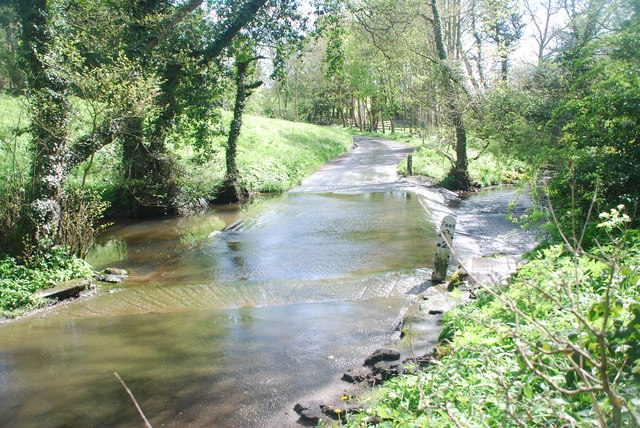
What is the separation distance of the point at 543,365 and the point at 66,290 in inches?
368

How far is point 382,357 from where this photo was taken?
5.60 meters

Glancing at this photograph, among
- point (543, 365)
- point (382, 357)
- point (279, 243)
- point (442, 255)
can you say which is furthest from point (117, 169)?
point (543, 365)

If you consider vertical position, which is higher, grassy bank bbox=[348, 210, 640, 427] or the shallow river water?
grassy bank bbox=[348, 210, 640, 427]

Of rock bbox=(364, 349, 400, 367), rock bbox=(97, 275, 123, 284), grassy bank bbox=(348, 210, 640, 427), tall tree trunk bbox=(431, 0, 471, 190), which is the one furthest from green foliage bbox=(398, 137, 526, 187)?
grassy bank bbox=(348, 210, 640, 427)

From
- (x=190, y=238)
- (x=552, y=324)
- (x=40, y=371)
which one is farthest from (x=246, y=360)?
(x=190, y=238)

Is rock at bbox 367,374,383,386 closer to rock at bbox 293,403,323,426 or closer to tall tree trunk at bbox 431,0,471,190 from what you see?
rock at bbox 293,403,323,426

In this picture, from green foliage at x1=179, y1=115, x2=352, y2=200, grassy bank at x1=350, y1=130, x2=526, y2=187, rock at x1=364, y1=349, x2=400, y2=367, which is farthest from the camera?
grassy bank at x1=350, y1=130, x2=526, y2=187

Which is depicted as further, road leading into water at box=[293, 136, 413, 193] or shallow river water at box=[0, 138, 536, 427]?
road leading into water at box=[293, 136, 413, 193]

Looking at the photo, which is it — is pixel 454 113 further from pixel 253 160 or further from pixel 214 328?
pixel 214 328

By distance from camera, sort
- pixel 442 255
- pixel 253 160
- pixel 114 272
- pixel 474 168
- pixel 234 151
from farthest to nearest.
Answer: pixel 253 160
pixel 474 168
pixel 234 151
pixel 114 272
pixel 442 255

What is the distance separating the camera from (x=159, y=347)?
21.5 ft

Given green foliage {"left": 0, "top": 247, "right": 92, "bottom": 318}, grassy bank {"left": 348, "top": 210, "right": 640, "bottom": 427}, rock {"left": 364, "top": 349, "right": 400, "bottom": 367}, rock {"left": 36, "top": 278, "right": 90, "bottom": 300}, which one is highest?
grassy bank {"left": 348, "top": 210, "right": 640, "bottom": 427}

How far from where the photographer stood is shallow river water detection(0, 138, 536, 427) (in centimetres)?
510

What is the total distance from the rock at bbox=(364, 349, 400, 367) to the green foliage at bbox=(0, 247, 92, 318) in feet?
21.3
